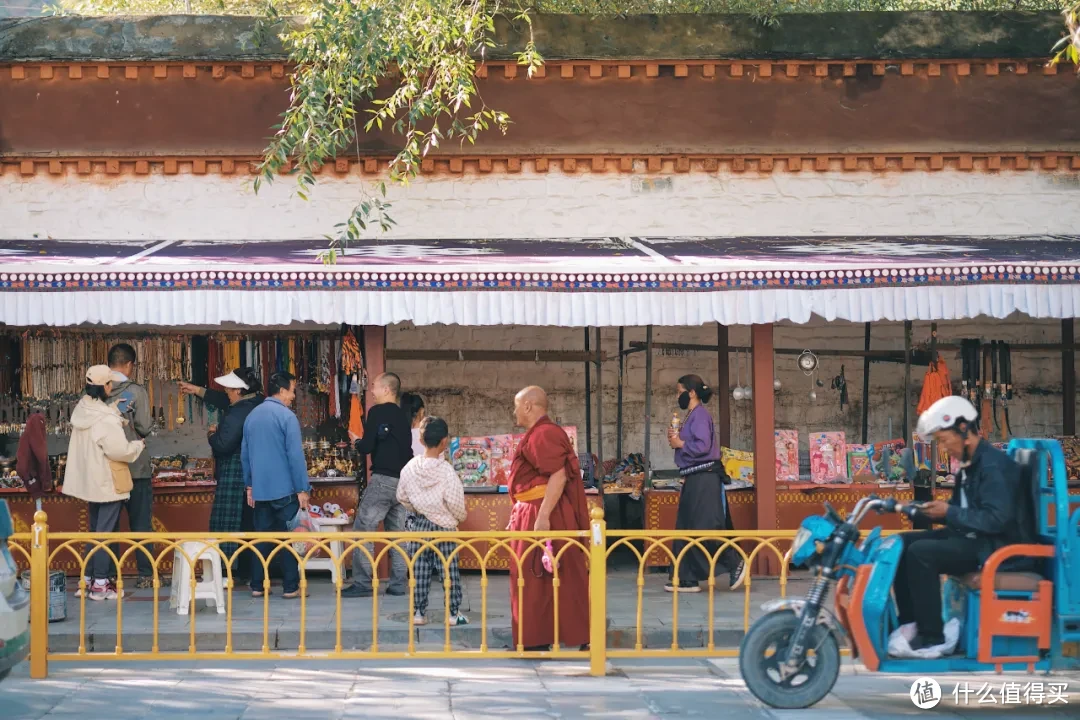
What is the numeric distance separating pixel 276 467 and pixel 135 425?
4.63 ft

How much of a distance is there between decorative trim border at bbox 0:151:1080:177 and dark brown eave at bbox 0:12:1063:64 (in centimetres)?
93

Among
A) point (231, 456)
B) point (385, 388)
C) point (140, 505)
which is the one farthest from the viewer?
point (140, 505)

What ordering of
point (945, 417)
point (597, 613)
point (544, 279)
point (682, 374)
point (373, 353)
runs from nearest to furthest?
point (945, 417) → point (597, 613) → point (544, 279) → point (373, 353) → point (682, 374)

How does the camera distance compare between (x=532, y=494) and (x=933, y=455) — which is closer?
(x=532, y=494)

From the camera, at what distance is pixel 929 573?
678 cm

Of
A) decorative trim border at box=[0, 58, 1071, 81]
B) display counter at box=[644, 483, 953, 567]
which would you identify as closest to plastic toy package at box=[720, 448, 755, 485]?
display counter at box=[644, 483, 953, 567]

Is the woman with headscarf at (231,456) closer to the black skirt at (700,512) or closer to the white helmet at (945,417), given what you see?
the black skirt at (700,512)

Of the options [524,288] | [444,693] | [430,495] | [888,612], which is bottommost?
[444,693]

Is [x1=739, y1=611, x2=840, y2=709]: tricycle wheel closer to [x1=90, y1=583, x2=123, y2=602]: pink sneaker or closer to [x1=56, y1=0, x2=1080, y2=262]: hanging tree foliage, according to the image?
[x1=56, y1=0, x2=1080, y2=262]: hanging tree foliage

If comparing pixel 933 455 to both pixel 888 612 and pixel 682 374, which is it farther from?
pixel 888 612

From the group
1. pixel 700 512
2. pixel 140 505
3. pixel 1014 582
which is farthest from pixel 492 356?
pixel 1014 582

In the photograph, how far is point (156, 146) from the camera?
1198cm

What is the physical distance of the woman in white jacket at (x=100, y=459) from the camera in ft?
32.9

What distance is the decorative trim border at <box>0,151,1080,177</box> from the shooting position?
11945 millimetres
